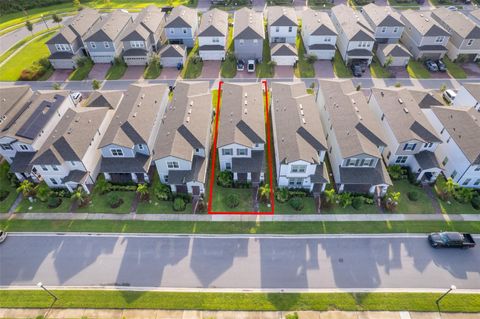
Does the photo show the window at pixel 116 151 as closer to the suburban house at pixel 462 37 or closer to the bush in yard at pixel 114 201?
the bush in yard at pixel 114 201

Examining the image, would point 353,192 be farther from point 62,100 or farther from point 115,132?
point 62,100

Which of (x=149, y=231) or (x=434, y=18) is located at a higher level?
(x=434, y=18)

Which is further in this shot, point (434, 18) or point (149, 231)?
point (434, 18)

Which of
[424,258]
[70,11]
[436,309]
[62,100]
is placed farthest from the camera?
[70,11]

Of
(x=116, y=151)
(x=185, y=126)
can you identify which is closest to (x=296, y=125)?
A: (x=185, y=126)

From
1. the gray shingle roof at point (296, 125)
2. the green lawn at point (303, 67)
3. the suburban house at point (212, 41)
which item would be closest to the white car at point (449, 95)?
the green lawn at point (303, 67)

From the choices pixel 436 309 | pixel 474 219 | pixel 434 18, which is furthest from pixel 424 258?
pixel 434 18

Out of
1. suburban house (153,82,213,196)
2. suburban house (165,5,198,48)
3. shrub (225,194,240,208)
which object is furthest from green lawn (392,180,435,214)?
suburban house (165,5,198,48)
